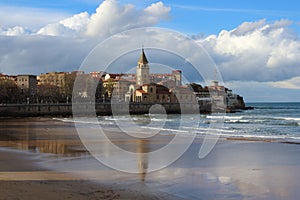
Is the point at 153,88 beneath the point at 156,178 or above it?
above

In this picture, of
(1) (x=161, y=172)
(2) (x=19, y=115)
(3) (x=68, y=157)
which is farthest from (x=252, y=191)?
(2) (x=19, y=115)

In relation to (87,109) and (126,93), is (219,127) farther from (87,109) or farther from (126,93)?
(126,93)

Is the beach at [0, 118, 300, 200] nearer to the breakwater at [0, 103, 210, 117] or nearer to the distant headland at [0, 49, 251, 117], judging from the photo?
the breakwater at [0, 103, 210, 117]

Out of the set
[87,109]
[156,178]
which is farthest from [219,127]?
[87,109]

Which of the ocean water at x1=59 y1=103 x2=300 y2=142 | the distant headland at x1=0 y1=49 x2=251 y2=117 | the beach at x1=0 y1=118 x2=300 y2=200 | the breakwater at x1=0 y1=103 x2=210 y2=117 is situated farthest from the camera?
Result: the distant headland at x1=0 y1=49 x2=251 y2=117

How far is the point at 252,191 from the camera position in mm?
9102

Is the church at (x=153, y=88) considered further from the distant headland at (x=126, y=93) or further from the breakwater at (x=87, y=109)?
the breakwater at (x=87, y=109)

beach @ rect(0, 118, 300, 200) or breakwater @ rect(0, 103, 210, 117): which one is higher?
breakwater @ rect(0, 103, 210, 117)

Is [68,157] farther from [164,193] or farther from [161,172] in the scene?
[164,193]

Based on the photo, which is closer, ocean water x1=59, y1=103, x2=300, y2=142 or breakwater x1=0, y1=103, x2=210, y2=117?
ocean water x1=59, y1=103, x2=300, y2=142

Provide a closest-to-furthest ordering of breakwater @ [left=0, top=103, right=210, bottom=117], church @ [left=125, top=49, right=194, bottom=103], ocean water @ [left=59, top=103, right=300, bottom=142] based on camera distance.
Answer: ocean water @ [left=59, top=103, right=300, bottom=142], breakwater @ [left=0, top=103, right=210, bottom=117], church @ [left=125, top=49, right=194, bottom=103]

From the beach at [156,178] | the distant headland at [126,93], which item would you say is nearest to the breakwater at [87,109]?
the distant headland at [126,93]

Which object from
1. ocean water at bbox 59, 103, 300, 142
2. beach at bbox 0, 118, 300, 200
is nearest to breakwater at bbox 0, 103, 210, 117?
ocean water at bbox 59, 103, 300, 142

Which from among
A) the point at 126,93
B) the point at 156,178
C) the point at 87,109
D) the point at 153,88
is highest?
the point at 153,88
